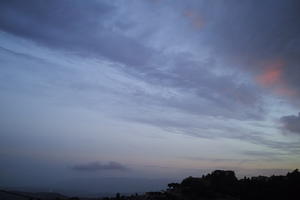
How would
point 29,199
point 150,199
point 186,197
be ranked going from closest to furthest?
point 29,199 < point 150,199 < point 186,197

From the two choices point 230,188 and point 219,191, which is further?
point 230,188

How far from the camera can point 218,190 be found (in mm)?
49750

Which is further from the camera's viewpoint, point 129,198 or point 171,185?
point 171,185

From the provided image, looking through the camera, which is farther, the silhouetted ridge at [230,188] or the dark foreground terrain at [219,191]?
the silhouetted ridge at [230,188]

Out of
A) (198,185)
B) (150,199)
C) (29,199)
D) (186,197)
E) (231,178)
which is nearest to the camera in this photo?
(29,199)

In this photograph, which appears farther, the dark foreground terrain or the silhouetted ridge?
the silhouetted ridge

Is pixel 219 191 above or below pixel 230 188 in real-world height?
below

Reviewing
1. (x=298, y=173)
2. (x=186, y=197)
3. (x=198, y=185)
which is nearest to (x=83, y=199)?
(x=186, y=197)

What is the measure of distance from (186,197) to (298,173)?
82.1 feet

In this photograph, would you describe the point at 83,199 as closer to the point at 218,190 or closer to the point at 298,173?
the point at 218,190

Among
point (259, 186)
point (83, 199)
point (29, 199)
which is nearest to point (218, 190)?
point (259, 186)

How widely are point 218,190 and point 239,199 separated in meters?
4.76

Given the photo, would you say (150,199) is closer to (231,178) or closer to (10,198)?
(10,198)

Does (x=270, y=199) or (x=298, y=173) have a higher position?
(x=298, y=173)
